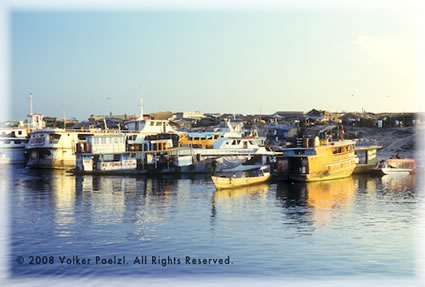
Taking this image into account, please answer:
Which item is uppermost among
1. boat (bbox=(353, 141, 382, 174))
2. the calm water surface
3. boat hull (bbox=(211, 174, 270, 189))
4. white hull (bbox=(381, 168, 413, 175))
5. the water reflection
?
boat (bbox=(353, 141, 382, 174))

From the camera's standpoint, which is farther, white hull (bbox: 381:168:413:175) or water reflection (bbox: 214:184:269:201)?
white hull (bbox: 381:168:413:175)

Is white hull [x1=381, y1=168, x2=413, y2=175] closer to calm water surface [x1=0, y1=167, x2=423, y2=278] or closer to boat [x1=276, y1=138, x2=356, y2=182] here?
boat [x1=276, y1=138, x2=356, y2=182]

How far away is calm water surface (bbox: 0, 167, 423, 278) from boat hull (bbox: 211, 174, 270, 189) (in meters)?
0.54

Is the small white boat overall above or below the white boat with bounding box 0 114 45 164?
below

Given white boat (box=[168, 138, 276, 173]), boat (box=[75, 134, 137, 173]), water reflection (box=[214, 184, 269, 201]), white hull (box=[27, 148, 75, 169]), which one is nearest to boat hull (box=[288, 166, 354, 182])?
water reflection (box=[214, 184, 269, 201])

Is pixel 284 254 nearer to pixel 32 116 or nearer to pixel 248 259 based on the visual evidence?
pixel 248 259

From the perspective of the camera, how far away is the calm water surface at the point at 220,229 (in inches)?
469

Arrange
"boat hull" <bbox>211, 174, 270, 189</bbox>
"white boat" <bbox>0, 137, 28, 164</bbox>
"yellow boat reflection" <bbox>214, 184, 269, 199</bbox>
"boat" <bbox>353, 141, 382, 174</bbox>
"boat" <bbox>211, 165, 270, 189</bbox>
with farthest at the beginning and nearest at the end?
"white boat" <bbox>0, 137, 28, 164</bbox>, "boat" <bbox>353, 141, 382, 174</bbox>, "boat" <bbox>211, 165, 270, 189</bbox>, "boat hull" <bbox>211, 174, 270, 189</bbox>, "yellow boat reflection" <bbox>214, 184, 269, 199</bbox>

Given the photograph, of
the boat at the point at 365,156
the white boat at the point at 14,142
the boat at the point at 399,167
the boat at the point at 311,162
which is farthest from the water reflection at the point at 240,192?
the white boat at the point at 14,142

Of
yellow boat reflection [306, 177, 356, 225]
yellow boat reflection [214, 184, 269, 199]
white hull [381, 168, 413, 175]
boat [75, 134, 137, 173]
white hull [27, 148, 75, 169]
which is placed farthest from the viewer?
white hull [27, 148, 75, 169]

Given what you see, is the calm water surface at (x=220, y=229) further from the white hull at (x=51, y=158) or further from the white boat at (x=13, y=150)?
the white boat at (x=13, y=150)

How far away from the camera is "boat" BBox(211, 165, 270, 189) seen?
82.7 ft

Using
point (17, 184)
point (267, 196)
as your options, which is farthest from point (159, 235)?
point (17, 184)

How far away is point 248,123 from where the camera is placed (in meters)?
55.7
